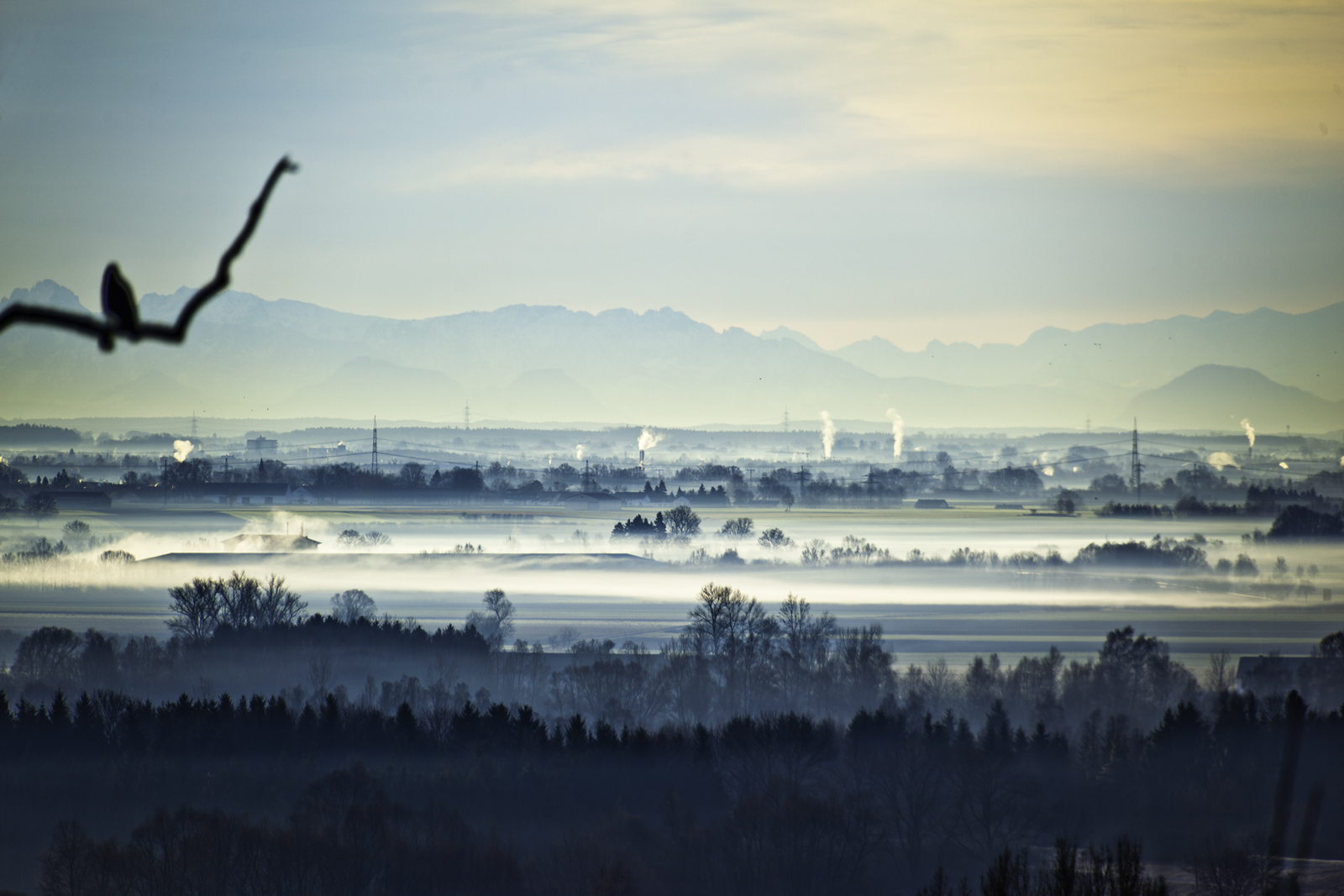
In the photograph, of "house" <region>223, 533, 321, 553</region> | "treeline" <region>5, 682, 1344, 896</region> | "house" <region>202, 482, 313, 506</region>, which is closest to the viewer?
"treeline" <region>5, 682, 1344, 896</region>

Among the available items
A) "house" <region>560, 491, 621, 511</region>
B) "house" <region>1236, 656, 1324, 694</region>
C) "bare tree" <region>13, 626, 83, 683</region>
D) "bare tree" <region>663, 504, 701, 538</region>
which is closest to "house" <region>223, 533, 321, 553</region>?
"bare tree" <region>13, 626, 83, 683</region>

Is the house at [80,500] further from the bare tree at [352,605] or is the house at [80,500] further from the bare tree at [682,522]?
the bare tree at [682,522]

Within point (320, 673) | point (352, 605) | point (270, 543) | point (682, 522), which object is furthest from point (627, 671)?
point (270, 543)

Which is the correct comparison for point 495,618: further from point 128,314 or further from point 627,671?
point 128,314

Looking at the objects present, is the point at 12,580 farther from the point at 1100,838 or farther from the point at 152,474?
the point at 1100,838

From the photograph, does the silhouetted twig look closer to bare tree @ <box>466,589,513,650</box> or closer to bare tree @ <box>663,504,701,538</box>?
bare tree @ <box>466,589,513,650</box>

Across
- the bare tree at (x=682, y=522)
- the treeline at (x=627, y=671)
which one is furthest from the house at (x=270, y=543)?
the bare tree at (x=682, y=522)
